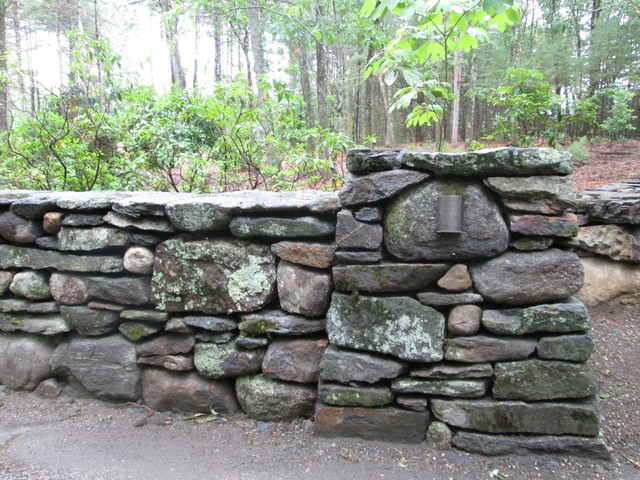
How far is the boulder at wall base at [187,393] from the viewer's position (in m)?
2.63

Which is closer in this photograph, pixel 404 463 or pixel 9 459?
pixel 404 463

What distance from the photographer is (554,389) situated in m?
2.06

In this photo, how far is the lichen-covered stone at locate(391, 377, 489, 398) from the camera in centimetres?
211

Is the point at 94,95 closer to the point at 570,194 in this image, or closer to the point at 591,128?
the point at 570,194

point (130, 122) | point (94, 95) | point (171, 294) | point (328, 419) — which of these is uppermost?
point (94, 95)

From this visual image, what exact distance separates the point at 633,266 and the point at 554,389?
7.99 feet

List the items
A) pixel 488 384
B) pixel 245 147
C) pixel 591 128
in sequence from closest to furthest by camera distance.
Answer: pixel 488 384, pixel 245 147, pixel 591 128

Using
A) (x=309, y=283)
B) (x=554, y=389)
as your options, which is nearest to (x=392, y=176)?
(x=309, y=283)

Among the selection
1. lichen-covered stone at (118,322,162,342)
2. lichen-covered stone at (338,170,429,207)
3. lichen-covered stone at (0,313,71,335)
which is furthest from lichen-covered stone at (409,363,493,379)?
lichen-covered stone at (0,313,71,335)

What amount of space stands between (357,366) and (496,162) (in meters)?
1.31

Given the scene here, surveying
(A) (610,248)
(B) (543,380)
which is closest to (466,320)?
(B) (543,380)

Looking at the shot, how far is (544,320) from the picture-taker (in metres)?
2.05

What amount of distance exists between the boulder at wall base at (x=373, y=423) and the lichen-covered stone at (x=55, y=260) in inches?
65.2

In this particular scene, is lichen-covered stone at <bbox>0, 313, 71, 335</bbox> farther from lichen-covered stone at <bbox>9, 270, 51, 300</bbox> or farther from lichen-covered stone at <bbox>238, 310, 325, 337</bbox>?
lichen-covered stone at <bbox>238, 310, 325, 337</bbox>
